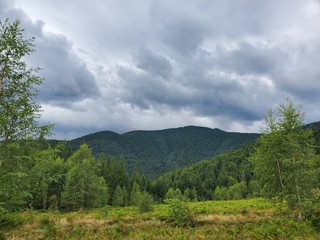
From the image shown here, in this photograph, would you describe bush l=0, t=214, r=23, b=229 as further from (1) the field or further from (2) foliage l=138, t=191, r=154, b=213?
(2) foliage l=138, t=191, r=154, b=213

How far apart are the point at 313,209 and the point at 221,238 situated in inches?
336

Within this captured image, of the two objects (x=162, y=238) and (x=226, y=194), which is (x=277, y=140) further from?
(x=226, y=194)

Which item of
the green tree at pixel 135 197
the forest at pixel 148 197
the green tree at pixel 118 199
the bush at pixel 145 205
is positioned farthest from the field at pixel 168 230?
the green tree at pixel 118 199

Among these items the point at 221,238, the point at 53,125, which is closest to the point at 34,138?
the point at 53,125

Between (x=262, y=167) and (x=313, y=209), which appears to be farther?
(x=262, y=167)

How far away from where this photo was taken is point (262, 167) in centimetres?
2677

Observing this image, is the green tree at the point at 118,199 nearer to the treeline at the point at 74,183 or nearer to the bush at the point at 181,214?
the treeline at the point at 74,183

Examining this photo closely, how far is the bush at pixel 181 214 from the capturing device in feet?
87.6

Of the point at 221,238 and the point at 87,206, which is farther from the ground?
the point at 221,238

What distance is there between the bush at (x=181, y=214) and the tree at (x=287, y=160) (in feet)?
24.3

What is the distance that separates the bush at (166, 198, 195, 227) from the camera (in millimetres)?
26688

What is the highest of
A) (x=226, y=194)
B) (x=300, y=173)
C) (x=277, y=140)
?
(x=277, y=140)

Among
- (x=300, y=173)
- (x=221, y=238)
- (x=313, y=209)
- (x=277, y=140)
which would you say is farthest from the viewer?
(x=277, y=140)

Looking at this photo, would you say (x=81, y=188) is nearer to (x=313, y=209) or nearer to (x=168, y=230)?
(x=168, y=230)
